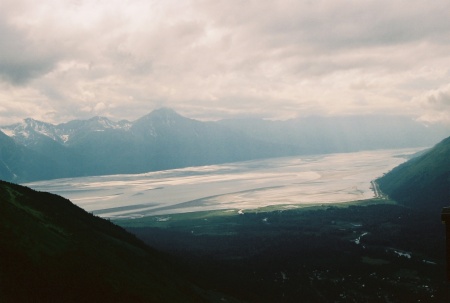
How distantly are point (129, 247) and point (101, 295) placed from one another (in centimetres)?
5576

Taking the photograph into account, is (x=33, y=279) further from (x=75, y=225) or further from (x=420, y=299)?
(x=420, y=299)

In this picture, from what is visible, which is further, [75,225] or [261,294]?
[261,294]

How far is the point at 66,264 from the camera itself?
11212 centimetres

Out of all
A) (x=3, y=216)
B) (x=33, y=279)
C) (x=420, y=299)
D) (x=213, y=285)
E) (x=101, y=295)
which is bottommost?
(x=420, y=299)

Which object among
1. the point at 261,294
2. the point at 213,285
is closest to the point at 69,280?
the point at 213,285

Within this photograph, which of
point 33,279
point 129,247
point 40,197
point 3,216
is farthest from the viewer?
point 40,197

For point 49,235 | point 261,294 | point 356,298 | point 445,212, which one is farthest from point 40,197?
point 445,212

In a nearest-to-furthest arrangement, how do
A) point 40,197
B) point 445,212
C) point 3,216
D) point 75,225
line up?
point 445,212 → point 3,216 → point 75,225 → point 40,197

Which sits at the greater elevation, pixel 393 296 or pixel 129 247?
pixel 129 247

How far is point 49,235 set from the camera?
406ft

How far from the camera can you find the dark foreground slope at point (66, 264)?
9819cm

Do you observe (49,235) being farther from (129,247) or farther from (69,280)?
(129,247)

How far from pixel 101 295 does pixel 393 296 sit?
114m

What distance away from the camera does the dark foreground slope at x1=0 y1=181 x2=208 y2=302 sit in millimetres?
98188
